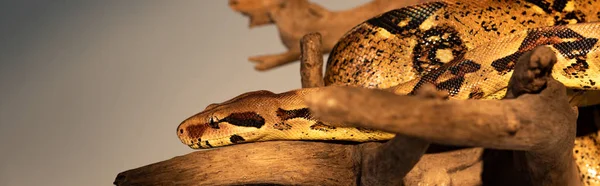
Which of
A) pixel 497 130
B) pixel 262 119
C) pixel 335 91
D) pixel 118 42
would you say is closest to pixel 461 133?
pixel 497 130

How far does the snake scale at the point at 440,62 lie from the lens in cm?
279

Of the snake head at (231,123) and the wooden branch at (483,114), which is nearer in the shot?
A: the wooden branch at (483,114)

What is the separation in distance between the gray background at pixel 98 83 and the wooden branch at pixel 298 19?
51cm

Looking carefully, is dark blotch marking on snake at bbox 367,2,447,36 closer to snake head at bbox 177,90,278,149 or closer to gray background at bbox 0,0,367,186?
snake head at bbox 177,90,278,149

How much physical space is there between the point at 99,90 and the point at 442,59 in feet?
7.44

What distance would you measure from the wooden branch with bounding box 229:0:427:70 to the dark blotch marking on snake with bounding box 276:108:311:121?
2098 millimetres

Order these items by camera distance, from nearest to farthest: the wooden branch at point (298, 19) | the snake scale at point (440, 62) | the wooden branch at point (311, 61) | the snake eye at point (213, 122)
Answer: the snake scale at point (440, 62) → the snake eye at point (213, 122) → the wooden branch at point (311, 61) → the wooden branch at point (298, 19)

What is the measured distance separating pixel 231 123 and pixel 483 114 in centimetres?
146

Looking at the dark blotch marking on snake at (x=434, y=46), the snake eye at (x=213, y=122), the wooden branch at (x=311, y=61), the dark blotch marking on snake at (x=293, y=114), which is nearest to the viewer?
the dark blotch marking on snake at (x=293, y=114)

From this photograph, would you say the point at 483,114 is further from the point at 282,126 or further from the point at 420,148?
the point at 282,126

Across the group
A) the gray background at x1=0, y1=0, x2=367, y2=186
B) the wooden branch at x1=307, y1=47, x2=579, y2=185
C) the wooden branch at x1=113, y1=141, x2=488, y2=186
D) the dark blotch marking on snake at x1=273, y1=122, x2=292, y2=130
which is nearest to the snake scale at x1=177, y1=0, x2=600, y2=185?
the dark blotch marking on snake at x1=273, y1=122, x2=292, y2=130

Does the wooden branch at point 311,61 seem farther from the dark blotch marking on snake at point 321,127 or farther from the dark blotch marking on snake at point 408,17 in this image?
the dark blotch marking on snake at point 321,127

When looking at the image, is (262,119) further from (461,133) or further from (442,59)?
(461,133)

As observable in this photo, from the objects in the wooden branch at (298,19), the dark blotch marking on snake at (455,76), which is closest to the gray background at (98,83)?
the wooden branch at (298,19)
